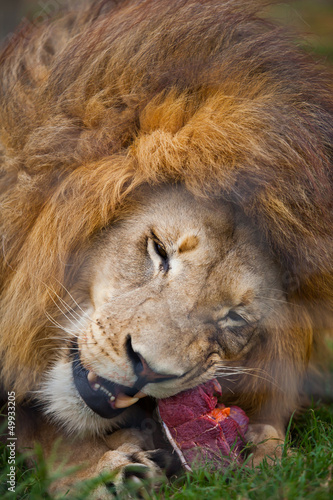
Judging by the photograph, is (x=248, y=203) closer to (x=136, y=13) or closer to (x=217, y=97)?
(x=217, y=97)

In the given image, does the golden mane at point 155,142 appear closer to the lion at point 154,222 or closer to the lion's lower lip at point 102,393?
the lion at point 154,222

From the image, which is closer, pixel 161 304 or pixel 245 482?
pixel 245 482

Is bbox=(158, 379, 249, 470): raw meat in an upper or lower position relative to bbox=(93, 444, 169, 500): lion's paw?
lower

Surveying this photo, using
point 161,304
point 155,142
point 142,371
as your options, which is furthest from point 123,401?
point 155,142

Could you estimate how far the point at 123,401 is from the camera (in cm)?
159

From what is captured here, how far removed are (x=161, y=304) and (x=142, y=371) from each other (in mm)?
181

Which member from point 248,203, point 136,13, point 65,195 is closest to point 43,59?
point 136,13

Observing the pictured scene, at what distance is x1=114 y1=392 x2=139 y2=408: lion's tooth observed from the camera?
1.57 metres

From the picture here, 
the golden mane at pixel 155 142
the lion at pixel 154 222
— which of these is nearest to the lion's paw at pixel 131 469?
the lion at pixel 154 222

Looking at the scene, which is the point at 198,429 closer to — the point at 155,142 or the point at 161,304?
the point at 161,304

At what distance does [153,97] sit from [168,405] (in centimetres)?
86

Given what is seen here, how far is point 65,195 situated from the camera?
5.71 feet

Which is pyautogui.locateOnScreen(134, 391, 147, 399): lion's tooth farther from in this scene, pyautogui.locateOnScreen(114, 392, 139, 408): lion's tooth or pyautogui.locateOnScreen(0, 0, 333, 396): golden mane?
pyautogui.locateOnScreen(0, 0, 333, 396): golden mane

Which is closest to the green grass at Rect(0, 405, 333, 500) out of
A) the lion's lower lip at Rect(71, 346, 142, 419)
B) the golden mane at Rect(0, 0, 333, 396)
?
the lion's lower lip at Rect(71, 346, 142, 419)
